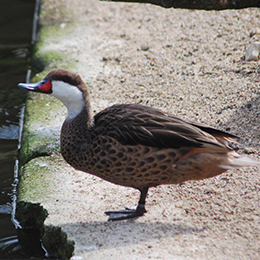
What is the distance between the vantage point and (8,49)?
23.4 feet

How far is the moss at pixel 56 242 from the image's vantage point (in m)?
3.07

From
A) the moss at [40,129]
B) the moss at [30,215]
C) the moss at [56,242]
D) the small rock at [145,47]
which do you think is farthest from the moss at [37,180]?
the small rock at [145,47]

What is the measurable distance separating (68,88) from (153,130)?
2.77 feet

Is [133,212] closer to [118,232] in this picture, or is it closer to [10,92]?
[118,232]

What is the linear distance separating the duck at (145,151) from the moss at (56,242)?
40 cm

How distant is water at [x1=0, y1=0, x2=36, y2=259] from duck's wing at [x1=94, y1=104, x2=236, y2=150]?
1.30 metres

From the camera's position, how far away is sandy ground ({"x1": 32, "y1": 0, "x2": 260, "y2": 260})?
2963 mm

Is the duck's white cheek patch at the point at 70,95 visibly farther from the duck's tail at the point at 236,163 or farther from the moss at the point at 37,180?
the duck's tail at the point at 236,163

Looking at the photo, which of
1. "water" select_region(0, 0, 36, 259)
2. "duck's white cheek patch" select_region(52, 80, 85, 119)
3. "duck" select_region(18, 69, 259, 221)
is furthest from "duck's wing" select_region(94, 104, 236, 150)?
"water" select_region(0, 0, 36, 259)

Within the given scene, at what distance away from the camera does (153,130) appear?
10.3 ft

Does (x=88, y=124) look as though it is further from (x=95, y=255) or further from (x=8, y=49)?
(x=8, y=49)

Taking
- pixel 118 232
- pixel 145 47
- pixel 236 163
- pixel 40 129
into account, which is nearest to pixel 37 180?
pixel 40 129

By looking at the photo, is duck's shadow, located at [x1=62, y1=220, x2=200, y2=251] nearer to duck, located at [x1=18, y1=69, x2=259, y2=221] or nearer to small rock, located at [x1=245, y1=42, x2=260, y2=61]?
duck, located at [x1=18, y1=69, x2=259, y2=221]

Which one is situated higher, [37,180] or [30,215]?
[37,180]
